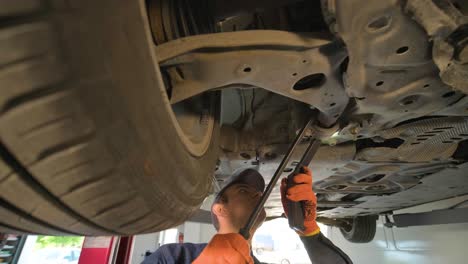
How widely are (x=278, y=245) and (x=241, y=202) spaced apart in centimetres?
364

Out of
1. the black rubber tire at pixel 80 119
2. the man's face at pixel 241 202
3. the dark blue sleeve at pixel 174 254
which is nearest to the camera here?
the black rubber tire at pixel 80 119

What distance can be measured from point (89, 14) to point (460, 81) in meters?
0.54

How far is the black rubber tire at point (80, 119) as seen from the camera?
0.74 feet

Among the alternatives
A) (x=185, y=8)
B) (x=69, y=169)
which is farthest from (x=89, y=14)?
(x=185, y=8)

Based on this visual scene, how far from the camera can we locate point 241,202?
0.98 metres

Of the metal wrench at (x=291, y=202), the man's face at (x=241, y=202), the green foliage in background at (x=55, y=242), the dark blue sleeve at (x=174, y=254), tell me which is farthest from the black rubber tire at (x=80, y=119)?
the green foliage in background at (x=55, y=242)

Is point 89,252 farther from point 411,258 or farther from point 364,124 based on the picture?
point 411,258

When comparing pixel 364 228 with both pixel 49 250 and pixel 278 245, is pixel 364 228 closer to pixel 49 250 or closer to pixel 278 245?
pixel 278 245

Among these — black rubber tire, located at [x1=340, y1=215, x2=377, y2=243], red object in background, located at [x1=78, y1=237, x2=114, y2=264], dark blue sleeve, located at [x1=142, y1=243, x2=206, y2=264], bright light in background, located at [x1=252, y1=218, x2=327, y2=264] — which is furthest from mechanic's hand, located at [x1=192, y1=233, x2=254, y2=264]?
bright light in background, located at [x1=252, y1=218, x2=327, y2=264]

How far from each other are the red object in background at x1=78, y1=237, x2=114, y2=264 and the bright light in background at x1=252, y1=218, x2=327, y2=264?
2613mm

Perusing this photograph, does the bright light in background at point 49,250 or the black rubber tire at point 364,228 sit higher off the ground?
the bright light in background at point 49,250

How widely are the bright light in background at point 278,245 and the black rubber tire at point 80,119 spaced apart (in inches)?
152

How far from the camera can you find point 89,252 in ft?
5.57

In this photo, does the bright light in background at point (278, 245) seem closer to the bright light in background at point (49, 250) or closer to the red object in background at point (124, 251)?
the red object in background at point (124, 251)
